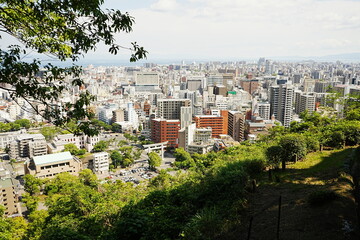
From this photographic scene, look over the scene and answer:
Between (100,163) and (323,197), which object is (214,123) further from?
(323,197)

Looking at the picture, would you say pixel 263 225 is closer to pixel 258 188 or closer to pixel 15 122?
pixel 258 188

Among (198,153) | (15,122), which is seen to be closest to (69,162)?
(198,153)

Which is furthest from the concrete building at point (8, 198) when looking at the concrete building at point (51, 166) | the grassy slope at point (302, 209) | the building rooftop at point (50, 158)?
the grassy slope at point (302, 209)

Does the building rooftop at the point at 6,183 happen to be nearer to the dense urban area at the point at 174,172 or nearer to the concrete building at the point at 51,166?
the dense urban area at the point at 174,172

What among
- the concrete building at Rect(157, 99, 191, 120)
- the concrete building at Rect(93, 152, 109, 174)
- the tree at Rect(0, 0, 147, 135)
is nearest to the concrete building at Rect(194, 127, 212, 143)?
the concrete building at Rect(157, 99, 191, 120)

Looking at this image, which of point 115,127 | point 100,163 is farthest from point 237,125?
point 115,127

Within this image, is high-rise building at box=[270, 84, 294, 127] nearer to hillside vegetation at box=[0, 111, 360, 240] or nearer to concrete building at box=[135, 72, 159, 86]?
hillside vegetation at box=[0, 111, 360, 240]

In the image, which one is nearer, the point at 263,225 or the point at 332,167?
the point at 263,225
